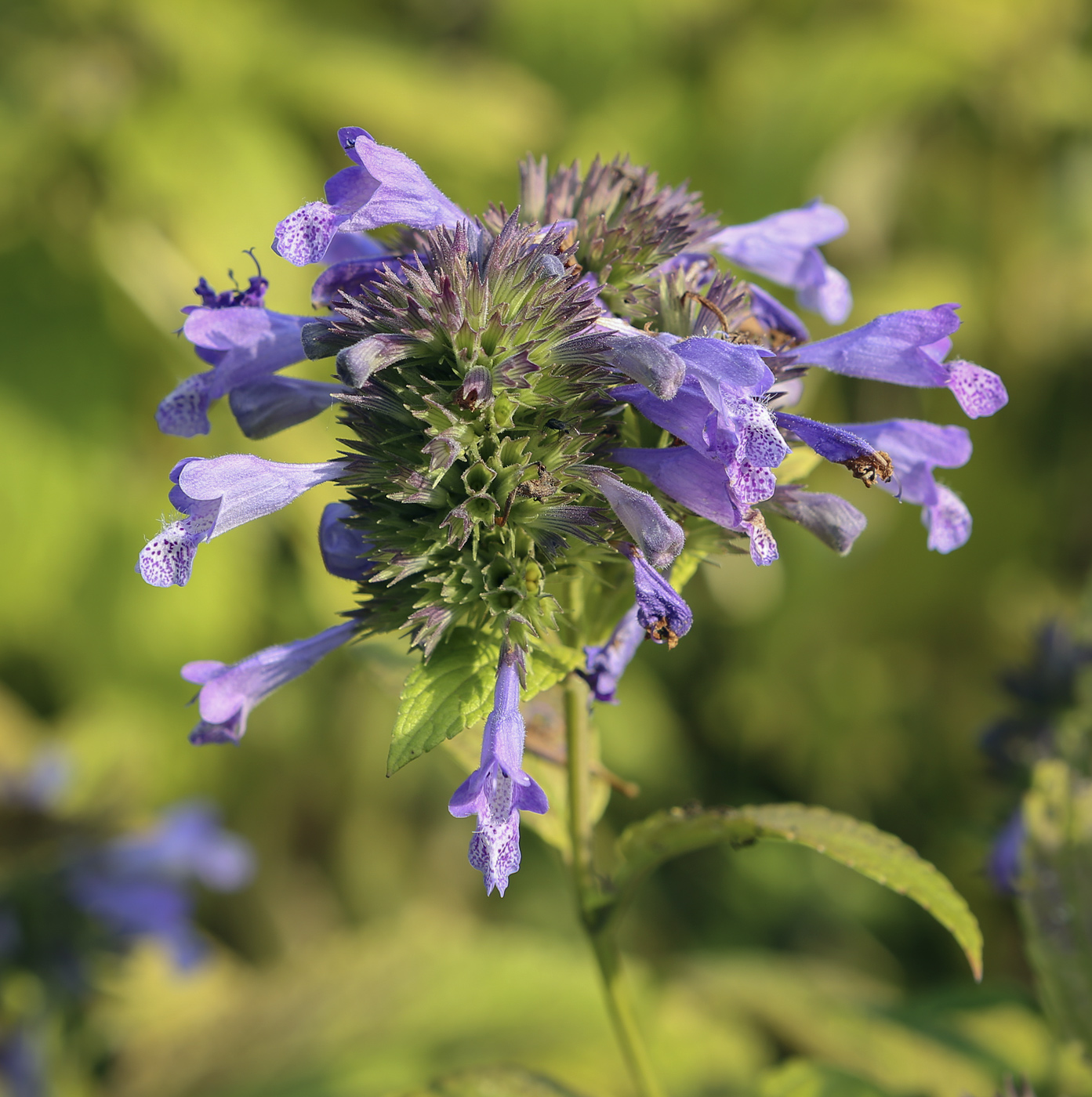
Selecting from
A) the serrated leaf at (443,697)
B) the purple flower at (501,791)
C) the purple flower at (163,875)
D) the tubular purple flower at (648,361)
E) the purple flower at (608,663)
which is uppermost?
the purple flower at (163,875)

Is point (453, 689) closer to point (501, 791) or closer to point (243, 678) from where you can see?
point (501, 791)

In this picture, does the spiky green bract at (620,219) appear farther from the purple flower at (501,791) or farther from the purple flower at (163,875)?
the purple flower at (163,875)

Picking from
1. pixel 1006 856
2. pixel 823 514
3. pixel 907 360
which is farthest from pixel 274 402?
pixel 1006 856

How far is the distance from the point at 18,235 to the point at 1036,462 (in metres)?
3.84

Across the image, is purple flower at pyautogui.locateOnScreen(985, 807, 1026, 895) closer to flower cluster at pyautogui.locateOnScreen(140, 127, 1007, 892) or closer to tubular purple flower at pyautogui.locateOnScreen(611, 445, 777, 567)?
flower cluster at pyautogui.locateOnScreen(140, 127, 1007, 892)

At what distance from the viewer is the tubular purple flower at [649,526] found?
1068mm

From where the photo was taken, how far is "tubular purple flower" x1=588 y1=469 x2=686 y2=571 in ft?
3.51

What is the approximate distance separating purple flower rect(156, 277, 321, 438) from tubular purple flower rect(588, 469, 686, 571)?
0.46 meters

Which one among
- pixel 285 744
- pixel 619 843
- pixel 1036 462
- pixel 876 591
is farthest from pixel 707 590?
pixel 619 843

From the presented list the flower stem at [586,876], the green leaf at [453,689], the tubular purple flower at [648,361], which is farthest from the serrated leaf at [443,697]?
the tubular purple flower at [648,361]

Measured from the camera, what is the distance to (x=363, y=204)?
1202 millimetres

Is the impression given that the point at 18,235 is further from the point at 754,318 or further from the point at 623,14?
the point at 754,318

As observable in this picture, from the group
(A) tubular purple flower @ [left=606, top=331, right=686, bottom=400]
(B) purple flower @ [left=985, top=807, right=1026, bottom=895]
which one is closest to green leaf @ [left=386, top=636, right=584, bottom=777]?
(A) tubular purple flower @ [left=606, top=331, right=686, bottom=400]

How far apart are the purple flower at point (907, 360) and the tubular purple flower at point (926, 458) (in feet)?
0.17
